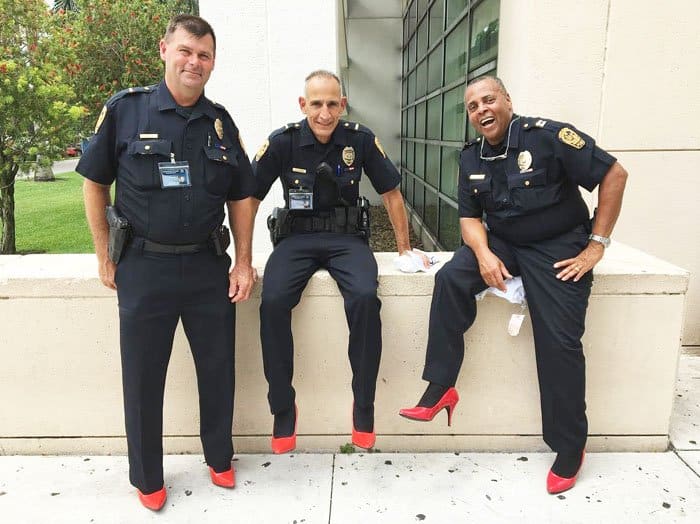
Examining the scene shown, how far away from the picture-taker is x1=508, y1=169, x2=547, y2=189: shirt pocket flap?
245 cm

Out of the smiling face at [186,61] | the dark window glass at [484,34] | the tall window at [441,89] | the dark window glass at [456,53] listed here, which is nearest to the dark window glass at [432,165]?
the tall window at [441,89]

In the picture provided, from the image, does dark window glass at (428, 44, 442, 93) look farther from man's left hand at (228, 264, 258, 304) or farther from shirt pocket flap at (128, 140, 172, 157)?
shirt pocket flap at (128, 140, 172, 157)

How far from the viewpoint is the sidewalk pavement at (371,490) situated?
93.8 inches

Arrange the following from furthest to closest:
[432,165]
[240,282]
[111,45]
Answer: [111,45], [432,165], [240,282]

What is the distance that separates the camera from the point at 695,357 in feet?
13.2

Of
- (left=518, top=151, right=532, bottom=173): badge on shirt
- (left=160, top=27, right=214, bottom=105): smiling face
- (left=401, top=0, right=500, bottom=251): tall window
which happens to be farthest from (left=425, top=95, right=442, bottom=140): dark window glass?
(left=160, top=27, right=214, bottom=105): smiling face

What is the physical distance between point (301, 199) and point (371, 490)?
1448 millimetres

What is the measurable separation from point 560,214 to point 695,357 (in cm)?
236

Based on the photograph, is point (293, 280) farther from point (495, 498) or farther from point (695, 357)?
point (695, 357)

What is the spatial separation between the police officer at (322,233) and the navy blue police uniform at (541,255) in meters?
0.34

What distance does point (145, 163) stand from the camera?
7.16 ft

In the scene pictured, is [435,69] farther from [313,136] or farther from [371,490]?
[371,490]

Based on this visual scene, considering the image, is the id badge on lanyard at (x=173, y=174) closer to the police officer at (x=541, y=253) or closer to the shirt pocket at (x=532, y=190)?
the police officer at (x=541, y=253)

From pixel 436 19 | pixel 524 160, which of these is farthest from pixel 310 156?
pixel 436 19
